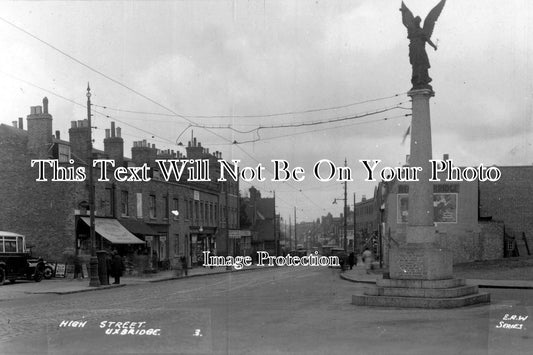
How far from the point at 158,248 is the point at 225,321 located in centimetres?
3313

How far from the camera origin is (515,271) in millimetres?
32688

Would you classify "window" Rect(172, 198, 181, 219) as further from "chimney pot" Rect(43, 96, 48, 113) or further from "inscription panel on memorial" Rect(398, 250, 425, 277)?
"inscription panel on memorial" Rect(398, 250, 425, 277)

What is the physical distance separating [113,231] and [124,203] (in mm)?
3699

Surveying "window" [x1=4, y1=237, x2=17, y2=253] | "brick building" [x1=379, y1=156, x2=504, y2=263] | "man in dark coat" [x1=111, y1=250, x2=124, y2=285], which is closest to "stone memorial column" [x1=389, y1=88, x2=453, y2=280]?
"man in dark coat" [x1=111, y1=250, x2=124, y2=285]

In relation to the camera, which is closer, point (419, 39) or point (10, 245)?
point (419, 39)

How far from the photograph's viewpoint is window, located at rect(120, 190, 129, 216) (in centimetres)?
4027

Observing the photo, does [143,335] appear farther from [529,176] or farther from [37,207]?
[529,176]

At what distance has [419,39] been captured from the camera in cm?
1783

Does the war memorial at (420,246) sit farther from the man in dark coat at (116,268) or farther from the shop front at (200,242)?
the shop front at (200,242)

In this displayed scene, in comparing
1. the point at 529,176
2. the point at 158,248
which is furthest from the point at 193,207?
the point at 529,176

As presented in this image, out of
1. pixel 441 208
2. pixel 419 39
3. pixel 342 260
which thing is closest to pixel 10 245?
pixel 419 39

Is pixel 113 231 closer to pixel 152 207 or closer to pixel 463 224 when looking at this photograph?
pixel 152 207

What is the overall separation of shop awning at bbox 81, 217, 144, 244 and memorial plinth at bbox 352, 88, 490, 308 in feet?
72.6

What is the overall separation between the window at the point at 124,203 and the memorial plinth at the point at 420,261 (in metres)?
26.0
